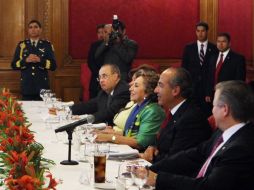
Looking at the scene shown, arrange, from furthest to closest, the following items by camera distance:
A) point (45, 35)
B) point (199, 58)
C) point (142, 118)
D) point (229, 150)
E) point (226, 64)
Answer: point (45, 35)
point (199, 58)
point (226, 64)
point (142, 118)
point (229, 150)

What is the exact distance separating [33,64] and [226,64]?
8.01ft

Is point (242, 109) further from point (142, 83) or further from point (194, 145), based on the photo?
point (142, 83)

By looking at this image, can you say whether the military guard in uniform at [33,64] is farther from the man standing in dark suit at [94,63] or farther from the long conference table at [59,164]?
the long conference table at [59,164]

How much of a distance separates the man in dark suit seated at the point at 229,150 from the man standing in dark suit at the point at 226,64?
4895 mm

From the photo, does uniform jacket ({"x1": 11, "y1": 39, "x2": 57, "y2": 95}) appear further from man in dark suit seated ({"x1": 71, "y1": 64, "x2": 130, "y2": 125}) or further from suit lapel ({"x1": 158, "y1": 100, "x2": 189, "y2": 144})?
suit lapel ({"x1": 158, "y1": 100, "x2": 189, "y2": 144})

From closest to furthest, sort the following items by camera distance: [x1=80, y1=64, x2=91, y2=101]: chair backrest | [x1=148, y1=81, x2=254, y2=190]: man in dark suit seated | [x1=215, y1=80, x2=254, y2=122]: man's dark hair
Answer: [x1=148, y1=81, x2=254, y2=190]: man in dark suit seated → [x1=215, y1=80, x2=254, y2=122]: man's dark hair → [x1=80, y1=64, x2=91, y2=101]: chair backrest

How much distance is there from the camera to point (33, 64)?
313 inches

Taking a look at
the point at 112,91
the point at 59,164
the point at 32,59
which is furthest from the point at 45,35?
the point at 59,164

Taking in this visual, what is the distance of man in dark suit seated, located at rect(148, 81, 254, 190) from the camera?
2.64 metres

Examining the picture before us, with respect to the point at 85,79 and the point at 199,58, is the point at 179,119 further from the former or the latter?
the point at 85,79

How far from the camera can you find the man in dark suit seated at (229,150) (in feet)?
8.67

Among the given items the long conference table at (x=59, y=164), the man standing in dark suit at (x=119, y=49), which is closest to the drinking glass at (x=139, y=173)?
the long conference table at (x=59, y=164)

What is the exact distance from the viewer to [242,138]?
2750 mm

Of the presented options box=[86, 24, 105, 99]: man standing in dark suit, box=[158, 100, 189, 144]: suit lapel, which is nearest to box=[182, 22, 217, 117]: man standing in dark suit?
box=[86, 24, 105, 99]: man standing in dark suit
